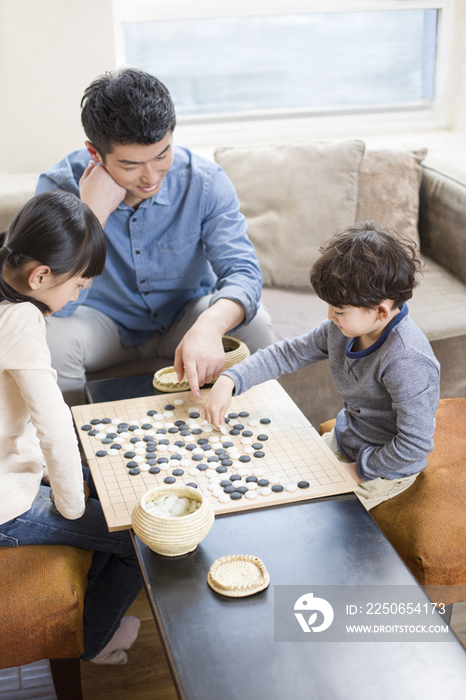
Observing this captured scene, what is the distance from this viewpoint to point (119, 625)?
137 centimetres

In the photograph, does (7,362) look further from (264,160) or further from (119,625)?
(264,160)

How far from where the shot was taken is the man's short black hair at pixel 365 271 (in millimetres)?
1103

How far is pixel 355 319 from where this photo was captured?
1146mm

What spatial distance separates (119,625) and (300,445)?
590mm

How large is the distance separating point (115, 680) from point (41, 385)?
0.79 meters

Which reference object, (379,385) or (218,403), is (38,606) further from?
(379,385)

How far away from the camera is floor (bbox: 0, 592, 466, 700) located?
53.8 inches

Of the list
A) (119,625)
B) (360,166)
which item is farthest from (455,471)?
(360,166)

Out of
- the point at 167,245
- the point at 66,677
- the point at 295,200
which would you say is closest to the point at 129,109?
the point at 167,245

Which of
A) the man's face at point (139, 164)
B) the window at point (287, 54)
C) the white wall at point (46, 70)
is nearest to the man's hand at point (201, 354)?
the man's face at point (139, 164)

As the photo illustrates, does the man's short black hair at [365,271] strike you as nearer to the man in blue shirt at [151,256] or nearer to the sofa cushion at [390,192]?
the man in blue shirt at [151,256]

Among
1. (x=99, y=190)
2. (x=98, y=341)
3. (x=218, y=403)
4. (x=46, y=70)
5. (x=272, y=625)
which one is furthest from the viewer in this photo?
(x=46, y=70)

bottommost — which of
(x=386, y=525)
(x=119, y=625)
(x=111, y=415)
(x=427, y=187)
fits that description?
(x=119, y=625)

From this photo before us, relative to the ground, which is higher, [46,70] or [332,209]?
[46,70]
